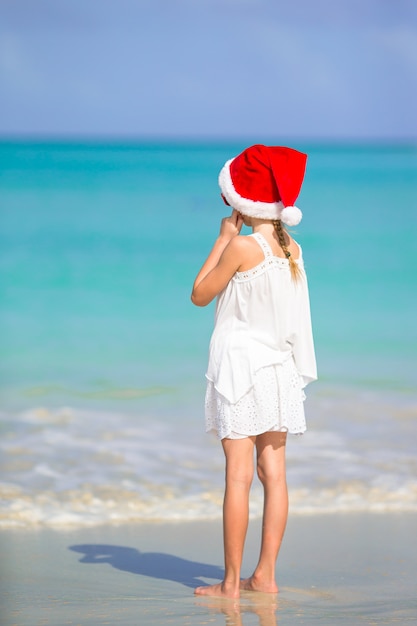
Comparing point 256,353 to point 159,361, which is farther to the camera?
point 159,361

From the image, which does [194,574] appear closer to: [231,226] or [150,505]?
[150,505]

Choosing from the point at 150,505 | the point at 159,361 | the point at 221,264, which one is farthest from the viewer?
the point at 159,361

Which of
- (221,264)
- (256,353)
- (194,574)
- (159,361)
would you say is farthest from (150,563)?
(159,361)

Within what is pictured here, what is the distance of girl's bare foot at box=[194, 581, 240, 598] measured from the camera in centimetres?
241

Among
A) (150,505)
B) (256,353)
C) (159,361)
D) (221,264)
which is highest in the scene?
(159,361)

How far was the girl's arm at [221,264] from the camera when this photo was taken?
2.38m

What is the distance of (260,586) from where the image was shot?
247cm

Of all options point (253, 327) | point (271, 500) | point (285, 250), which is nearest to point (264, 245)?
point (285, 250)

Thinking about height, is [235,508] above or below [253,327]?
below

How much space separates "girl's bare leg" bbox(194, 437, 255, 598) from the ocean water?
2.65 feet

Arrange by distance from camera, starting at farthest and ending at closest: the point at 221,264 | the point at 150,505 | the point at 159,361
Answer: the point at 159,361, the point at 150,505, the point at 221,264

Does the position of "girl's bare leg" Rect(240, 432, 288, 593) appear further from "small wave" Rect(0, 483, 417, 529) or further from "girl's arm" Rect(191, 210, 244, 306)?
"small wave" Rect(0, 483, 417, 529)

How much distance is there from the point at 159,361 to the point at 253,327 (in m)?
3.12

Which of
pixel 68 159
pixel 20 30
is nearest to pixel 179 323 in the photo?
pixel 20 30
